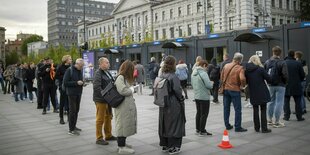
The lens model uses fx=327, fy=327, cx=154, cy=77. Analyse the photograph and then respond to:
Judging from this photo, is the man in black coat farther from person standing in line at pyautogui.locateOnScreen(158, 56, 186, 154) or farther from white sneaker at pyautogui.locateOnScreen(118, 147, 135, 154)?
white sneaker at pyautogui.locateOnScreen(118, 147, 135, 154)

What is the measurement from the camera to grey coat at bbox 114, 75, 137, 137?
247 inches

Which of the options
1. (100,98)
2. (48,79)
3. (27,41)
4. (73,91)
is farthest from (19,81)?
(27,41)

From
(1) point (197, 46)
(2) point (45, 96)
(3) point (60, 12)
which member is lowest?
(2) point (45, 96)

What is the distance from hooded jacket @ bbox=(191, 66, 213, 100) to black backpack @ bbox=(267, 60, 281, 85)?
1851 mm

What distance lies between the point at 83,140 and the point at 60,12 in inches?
5402

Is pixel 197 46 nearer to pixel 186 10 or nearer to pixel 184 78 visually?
pixel 184 78

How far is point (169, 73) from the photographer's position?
638 centimetres

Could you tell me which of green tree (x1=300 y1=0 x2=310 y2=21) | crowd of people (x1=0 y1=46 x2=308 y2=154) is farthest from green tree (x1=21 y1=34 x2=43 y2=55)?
crowd of people (x1=0 y1=46 x2=308 y2=154)

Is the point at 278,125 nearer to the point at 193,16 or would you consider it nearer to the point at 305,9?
the point at 193,16

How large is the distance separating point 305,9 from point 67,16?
104m

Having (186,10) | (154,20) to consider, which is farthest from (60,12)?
(186,10)

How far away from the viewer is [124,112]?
6.32 meters

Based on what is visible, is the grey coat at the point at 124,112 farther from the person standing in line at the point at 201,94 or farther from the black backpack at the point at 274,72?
the black backpack at the point at 274,72

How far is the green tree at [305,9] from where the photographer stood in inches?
2238
